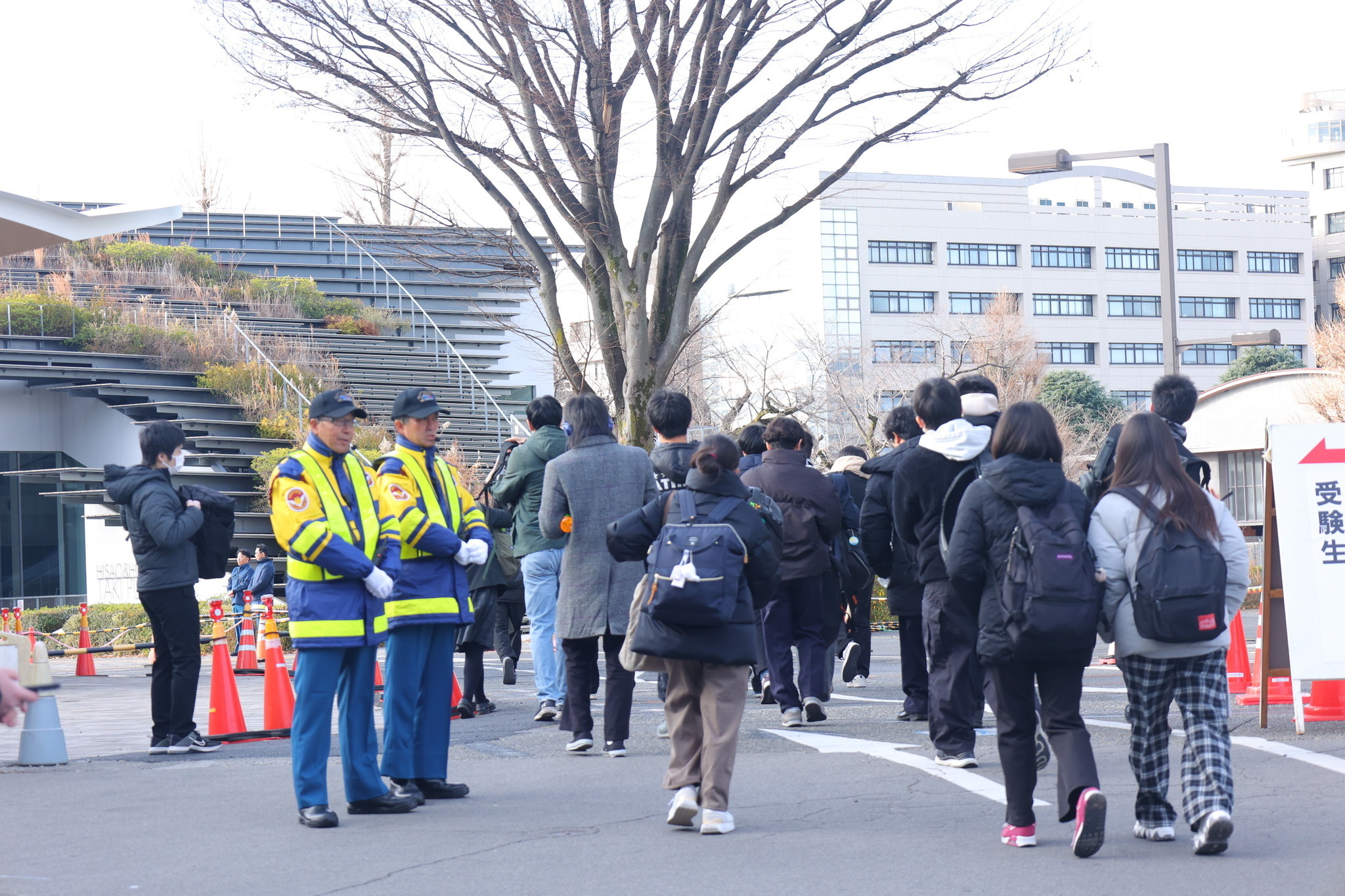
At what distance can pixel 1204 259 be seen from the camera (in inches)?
3730

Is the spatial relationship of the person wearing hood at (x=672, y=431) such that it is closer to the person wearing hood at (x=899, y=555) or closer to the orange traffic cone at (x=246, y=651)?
the person wearing hood at (x=899, y=555)

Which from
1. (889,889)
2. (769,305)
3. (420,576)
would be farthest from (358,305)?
(769,305)

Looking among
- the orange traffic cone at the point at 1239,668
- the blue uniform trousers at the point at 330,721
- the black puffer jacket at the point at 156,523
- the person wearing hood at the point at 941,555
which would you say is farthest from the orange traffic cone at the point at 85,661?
the orange traffic cone at the point at 1239,668

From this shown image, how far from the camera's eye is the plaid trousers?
5.66 m

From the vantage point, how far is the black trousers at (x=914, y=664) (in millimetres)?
9562

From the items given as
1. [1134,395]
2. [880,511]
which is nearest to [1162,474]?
[880,511]

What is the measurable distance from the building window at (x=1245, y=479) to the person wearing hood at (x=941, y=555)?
112 feet

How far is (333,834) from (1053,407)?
1915 inches

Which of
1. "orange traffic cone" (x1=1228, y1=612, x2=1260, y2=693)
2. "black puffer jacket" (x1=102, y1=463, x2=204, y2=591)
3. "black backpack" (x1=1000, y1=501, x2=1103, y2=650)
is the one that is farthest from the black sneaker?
"orange traffic cone" (x1=1228, y1=612, x2=1260, y2=693)

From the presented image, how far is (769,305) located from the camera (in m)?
91.6

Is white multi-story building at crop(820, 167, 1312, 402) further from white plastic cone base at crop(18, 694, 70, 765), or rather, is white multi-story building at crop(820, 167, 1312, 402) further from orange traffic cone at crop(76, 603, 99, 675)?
white plastic cone base at crop(18, 694, 70, 765)

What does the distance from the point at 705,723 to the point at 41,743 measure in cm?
494

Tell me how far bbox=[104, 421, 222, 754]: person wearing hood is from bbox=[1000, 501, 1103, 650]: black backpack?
5203 millimetres

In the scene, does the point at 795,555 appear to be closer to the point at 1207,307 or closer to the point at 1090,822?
the point at 1090,822
